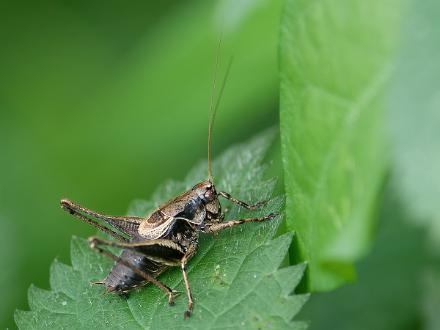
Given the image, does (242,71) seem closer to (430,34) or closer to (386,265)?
(386,265)

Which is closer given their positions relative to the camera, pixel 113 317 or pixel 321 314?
pixel 113 317

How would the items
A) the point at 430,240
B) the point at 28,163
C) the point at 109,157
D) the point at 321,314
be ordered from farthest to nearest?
the point at 28,163, the point at 109,157, the point at 321,314, the point at 430,240

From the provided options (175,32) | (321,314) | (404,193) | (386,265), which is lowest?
(321,314)

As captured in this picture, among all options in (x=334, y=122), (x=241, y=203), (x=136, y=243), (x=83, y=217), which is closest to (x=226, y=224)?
(x=241, y=203)

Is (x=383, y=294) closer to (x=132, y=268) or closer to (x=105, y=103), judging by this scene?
(x=132, y=268)

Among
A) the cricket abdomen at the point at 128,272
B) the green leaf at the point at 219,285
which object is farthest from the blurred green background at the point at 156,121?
the cricket abdomen at the point at 128,272

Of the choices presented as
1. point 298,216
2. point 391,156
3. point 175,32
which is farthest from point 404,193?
point 175,32
